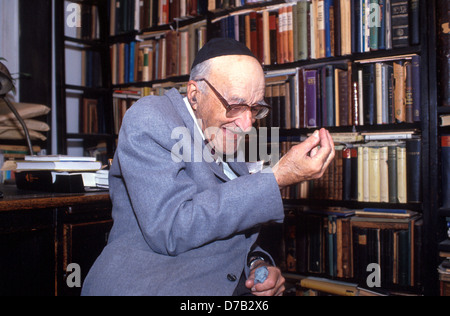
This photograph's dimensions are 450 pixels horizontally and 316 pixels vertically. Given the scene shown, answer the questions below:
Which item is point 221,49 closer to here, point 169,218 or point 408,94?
point 169,218

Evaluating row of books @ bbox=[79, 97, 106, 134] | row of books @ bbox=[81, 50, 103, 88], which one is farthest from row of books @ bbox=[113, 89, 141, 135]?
row of books @ bbox=[81, 50, 103, 88]

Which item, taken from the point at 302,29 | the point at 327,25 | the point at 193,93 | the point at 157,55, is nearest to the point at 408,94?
the point at 327,25

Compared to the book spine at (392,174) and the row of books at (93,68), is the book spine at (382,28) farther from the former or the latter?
the row of books at (93,68)

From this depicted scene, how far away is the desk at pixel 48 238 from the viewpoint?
1.11m

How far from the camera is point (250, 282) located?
44.0 inches

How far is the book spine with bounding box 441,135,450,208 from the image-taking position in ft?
6.12

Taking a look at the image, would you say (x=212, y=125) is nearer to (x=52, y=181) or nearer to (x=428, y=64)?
(x=52, y=181)

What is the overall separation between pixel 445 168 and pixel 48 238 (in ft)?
5.81

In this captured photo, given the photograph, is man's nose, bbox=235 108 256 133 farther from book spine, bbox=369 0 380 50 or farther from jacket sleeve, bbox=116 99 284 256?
book spine, bbox=369 0 380 50

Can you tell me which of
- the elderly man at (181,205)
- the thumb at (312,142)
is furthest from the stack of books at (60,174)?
the thumb at (312,142)

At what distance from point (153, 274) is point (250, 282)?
0.34 meters

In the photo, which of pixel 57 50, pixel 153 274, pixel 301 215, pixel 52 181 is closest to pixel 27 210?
pixel 52 181

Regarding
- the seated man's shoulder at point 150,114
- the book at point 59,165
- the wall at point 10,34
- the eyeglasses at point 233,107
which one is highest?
the wall at point 10,34

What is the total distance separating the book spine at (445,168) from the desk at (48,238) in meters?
1.57
